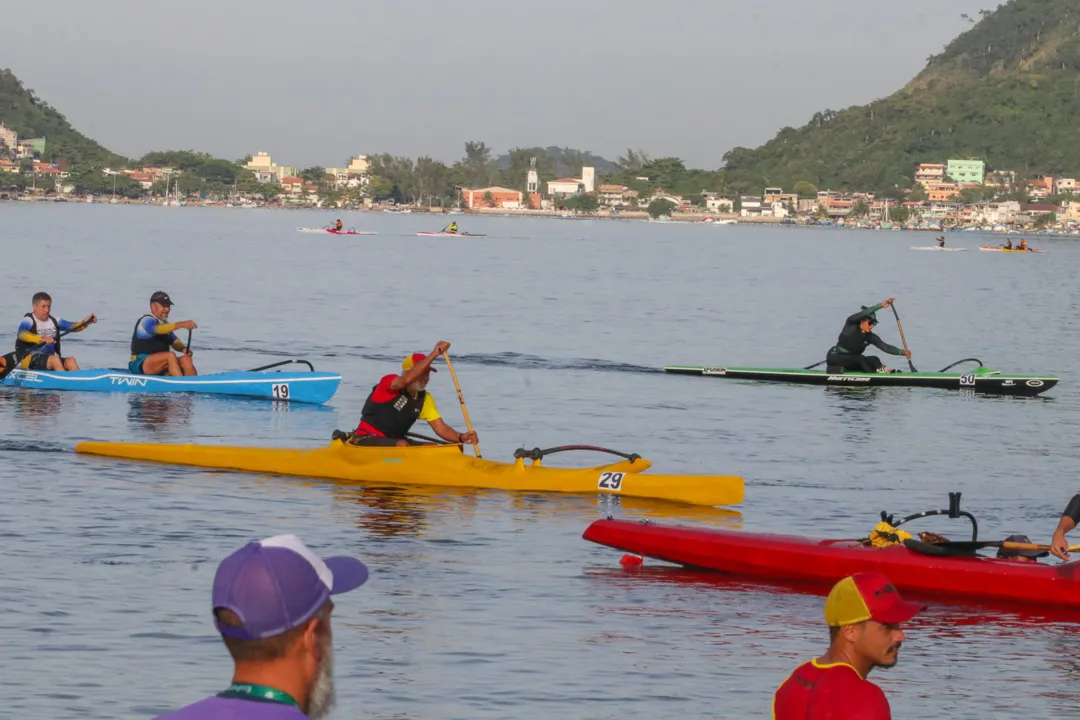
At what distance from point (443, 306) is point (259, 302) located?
271 inches

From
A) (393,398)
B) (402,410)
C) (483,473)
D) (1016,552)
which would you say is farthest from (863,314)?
(1016,552)

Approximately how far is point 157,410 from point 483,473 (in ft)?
27.8

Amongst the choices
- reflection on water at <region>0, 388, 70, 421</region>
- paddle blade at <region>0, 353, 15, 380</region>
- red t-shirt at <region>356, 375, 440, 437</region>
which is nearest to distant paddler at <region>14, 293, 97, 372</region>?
paddle blade at <region>0, 353, 15, 380</region>

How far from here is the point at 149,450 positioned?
62.2ft

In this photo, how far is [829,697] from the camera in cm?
537

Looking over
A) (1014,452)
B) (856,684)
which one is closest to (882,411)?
(1014,452)

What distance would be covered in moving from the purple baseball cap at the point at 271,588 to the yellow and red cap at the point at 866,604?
2.39m

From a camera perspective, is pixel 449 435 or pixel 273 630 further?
pixel 449 435

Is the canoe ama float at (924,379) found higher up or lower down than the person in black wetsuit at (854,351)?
lower down

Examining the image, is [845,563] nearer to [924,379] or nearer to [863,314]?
[863,314]

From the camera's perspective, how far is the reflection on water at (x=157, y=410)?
22.8 meters

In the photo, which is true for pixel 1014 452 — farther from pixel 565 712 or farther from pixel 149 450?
pixel 565 712

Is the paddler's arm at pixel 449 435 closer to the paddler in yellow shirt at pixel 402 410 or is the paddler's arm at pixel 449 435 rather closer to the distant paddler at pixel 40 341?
the paddler in yellow shirt at pixel 402 410

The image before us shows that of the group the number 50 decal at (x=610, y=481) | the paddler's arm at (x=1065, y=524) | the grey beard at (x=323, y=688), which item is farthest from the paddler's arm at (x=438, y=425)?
the grey beard at (x=323, y=688)
